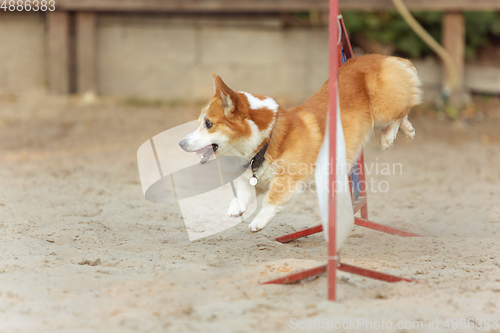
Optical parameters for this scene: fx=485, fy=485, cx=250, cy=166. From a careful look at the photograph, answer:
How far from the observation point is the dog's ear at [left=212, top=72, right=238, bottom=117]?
112 inches

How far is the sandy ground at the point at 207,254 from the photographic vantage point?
211 centimetres

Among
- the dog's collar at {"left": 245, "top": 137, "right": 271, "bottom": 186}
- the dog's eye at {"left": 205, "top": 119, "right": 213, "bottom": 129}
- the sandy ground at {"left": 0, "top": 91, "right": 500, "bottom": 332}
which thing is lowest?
the sandy ground at {"left": 0, "top": 91, "right": 500, "bottom": 332}

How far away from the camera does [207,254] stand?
292cm

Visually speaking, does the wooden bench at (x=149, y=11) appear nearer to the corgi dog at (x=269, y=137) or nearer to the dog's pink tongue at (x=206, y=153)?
the corgi dog at (x=269, y=137)

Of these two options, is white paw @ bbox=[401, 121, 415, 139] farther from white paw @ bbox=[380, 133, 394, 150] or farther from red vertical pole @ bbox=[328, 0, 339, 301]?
red vertical pole @ bbox=[328, 0, 339, 301]

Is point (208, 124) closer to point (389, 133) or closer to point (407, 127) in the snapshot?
point (389, 133)

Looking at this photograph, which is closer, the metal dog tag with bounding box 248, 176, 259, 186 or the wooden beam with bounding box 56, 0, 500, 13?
the metal dog tag with bounding box 248, 176, 259, 186

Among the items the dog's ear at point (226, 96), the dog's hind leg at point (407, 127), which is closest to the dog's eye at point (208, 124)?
the dog's ear at point (226, 96)

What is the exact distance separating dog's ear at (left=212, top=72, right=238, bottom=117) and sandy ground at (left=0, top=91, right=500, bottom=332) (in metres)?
0.88

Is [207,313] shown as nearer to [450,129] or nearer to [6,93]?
[450,129]

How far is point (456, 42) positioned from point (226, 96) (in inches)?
199

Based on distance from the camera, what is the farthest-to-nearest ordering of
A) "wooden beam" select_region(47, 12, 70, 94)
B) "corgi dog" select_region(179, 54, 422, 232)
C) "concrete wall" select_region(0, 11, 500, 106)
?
"concrete wall" select_region(0, 11, 500, 106) → "wooden beam" select_region(47, 12, 70, 94) → "corgi dog" select_region(179, 54, 422, 232)

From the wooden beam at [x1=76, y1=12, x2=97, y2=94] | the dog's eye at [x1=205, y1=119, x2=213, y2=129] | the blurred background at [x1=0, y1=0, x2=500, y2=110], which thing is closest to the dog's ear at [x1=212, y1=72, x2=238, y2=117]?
the dog's eye at [x1=205, y1=119, x2=213, y2=129]

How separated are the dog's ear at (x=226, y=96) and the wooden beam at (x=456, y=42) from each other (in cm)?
496
